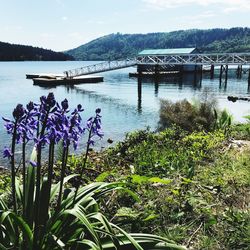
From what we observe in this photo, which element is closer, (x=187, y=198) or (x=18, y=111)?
(x=18, y=111)

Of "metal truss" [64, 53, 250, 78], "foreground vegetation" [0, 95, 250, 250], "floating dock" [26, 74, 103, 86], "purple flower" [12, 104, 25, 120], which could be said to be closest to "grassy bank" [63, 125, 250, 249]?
"foreground vegetation" [0, 95, 250, 250]

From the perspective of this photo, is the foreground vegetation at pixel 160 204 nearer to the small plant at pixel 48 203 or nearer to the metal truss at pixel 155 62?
the small plant at pixel 48 203

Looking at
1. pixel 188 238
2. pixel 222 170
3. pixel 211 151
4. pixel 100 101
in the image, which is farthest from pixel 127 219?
pixel 100 101

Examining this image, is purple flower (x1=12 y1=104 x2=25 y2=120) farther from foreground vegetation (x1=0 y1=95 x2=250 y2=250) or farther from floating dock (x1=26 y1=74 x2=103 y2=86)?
floating dock (x1=26 y1=74 x2=103 y2=86)

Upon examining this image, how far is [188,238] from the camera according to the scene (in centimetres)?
391

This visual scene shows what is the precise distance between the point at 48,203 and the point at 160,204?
1.68m

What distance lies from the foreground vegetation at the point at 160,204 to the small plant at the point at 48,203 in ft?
0.04

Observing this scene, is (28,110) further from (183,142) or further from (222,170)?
(183,142)

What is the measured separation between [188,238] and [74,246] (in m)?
1.23

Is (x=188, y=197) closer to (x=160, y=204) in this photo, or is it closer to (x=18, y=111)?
(x=160, y=204)

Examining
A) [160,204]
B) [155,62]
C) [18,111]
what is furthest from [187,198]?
[155,62]

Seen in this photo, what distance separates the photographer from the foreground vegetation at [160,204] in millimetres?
3283

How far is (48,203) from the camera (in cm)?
334

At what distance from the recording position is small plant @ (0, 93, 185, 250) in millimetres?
2801
